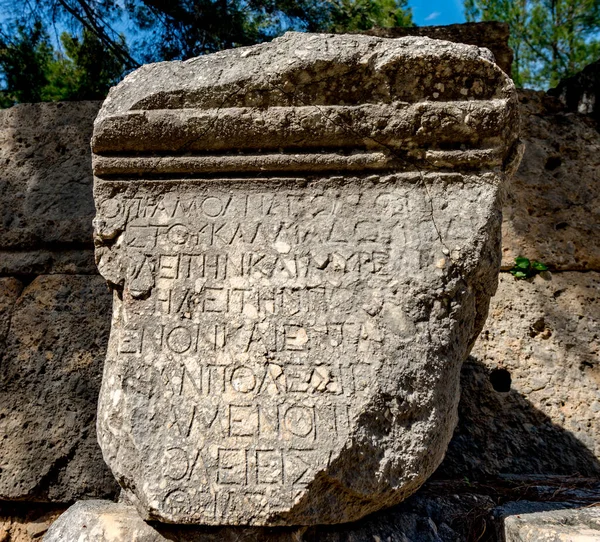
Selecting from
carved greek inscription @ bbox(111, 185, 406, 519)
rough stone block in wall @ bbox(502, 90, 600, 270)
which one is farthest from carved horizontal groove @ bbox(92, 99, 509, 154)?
rough stone block in wall @ bbox(502, 90, 600, 270)

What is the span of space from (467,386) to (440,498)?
1.92 feet

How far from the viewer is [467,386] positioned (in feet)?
7.35

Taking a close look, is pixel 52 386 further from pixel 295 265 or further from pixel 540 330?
pixel 540 330

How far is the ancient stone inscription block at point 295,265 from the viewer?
1465 millimetres

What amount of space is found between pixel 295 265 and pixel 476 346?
100 cm

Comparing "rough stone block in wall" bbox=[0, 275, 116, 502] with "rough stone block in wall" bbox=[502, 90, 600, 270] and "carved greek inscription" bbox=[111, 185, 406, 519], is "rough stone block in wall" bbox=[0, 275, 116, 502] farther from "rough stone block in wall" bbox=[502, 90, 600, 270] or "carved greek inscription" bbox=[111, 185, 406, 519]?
"rough stone block in wall" bbox=[502, 90, 600, 270]

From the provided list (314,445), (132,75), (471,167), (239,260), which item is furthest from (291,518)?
(132,75)

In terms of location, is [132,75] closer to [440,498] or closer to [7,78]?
[440,498]

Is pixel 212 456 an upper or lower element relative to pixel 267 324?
lower

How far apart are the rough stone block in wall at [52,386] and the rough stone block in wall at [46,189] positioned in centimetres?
11

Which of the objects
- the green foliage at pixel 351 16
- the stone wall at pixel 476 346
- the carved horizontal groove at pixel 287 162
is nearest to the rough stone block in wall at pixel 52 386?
the stone wall at pixel 476 346

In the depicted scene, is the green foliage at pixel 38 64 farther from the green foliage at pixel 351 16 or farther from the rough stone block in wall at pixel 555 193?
the rough stone block in wall at pixel 555 193

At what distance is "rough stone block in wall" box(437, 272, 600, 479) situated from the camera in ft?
6.78

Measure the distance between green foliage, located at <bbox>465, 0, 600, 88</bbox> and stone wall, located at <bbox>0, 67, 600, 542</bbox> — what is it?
17.9ft
